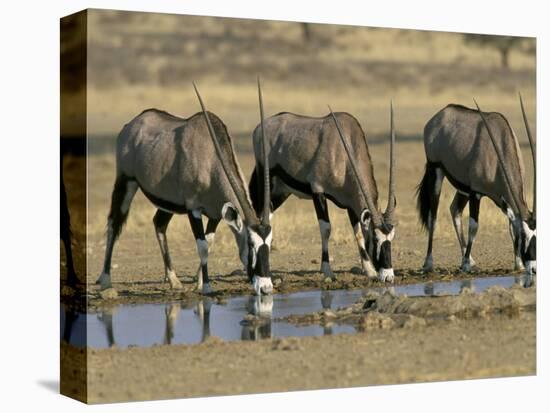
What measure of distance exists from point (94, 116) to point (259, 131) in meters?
2.12

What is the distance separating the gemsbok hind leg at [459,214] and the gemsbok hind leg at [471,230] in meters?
0.05

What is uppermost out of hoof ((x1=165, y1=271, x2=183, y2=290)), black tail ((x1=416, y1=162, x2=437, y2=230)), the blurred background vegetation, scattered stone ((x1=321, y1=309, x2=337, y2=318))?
the blurred background vegetation

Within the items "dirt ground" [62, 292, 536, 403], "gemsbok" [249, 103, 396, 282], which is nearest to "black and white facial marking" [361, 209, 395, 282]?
"gemsbok" [249, 103, 396, 282]

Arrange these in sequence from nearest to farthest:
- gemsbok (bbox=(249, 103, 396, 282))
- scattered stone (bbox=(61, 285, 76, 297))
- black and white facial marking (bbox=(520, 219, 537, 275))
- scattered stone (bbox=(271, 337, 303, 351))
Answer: scattered stone (bbox=(61, 285, 76, 297)) < scattered stone (bbox=(271, 337, 303, 351)) < gemsbok (bbox=(249, 103, 396, 282)) < black and white facial marking (bbox=(520, 219, 537, 275))

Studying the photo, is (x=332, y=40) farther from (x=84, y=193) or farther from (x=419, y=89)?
(x=84, y=193)

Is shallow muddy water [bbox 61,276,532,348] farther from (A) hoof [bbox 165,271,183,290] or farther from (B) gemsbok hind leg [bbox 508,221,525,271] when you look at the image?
(B) gemsbok hind leg [bbox 508,221,525,271]

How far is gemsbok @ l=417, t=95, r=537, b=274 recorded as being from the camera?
1533 centimetres

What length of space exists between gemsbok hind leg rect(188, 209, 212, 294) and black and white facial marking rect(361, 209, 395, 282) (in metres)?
1.92

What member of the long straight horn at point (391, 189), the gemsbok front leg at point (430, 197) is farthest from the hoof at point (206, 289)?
the gemsbok front leg at point (430, 197)

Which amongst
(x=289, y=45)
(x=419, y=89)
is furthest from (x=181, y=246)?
(x=419, y=89)

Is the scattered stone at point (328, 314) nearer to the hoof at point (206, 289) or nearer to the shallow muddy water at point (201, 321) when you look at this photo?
the shallow muddy water at point (201, 321)

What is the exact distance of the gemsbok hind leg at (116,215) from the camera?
42.2 feet

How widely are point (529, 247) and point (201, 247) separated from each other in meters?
3.90

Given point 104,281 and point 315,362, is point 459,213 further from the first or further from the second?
point 104,281
